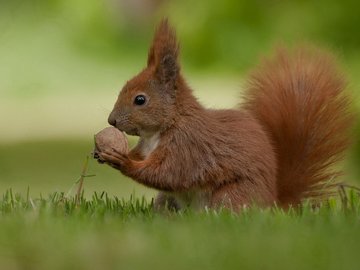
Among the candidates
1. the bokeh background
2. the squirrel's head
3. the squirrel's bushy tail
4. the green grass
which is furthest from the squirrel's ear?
the bokeh background

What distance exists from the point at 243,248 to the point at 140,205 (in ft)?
4.42

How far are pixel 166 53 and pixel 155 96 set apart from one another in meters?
0.16

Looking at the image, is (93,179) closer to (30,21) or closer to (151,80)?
(151,80)

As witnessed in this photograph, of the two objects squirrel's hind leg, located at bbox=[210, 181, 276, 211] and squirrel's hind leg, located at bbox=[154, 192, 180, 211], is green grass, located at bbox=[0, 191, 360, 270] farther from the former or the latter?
squirrel's hind leg, located at bbox=[154, 192, 180, 211]

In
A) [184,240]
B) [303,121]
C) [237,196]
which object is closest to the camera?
[184,240]

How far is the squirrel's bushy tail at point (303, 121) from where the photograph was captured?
4578 mm

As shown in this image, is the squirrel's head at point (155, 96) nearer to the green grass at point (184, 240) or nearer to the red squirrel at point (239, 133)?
the red squirrel at point (239, 133)

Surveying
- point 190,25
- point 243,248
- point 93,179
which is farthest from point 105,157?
point 190,25

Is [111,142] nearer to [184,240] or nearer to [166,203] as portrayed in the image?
[166,203]

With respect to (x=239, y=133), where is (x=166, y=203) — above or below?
below

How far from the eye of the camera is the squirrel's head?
14.3 feet

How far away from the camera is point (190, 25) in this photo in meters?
12.0

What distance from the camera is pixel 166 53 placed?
437 centimetres

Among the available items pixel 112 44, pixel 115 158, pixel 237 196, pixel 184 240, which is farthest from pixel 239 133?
pixel 112 44
